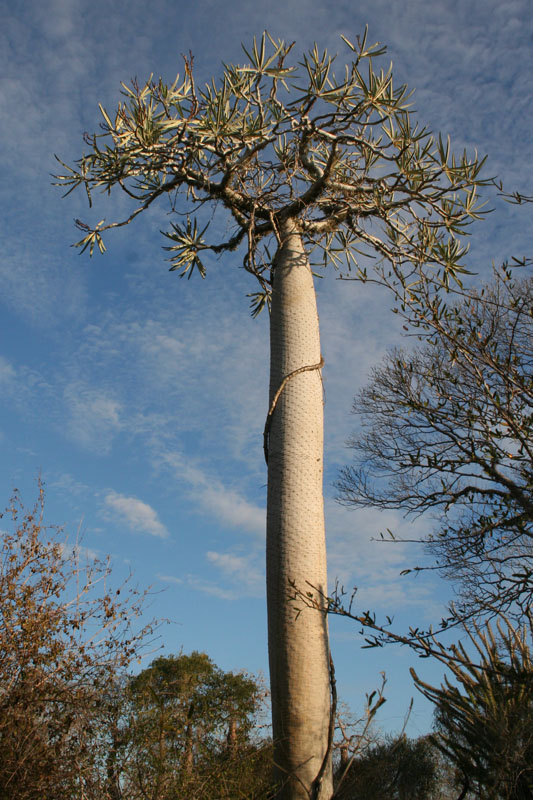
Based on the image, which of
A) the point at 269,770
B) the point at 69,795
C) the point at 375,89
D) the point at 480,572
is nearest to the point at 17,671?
the point at 69,795

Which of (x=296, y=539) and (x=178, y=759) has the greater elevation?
(x=296, y=539)

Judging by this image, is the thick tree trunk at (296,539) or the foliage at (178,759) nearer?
the foliage at (178,759)

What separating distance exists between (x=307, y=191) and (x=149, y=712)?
3.53 m

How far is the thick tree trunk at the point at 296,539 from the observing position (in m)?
2.97

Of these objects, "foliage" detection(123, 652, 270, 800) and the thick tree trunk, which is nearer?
"foliage" detection(123, 652, 270, 800)

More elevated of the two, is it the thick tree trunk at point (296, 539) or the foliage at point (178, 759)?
the thick tree trunk at point (296, 539)

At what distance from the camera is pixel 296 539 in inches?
131

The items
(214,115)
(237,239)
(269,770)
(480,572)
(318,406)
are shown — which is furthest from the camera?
(480,572)

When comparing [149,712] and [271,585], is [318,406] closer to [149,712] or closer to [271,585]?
[271,585]

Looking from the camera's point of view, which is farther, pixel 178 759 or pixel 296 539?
pixel 296 539

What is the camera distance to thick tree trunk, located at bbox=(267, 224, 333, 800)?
297cm

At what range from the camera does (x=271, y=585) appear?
3.30 m

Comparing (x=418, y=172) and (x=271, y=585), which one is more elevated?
(x=418, y=172)

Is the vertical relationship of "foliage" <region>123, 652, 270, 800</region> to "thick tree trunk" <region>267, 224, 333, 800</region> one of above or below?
below
